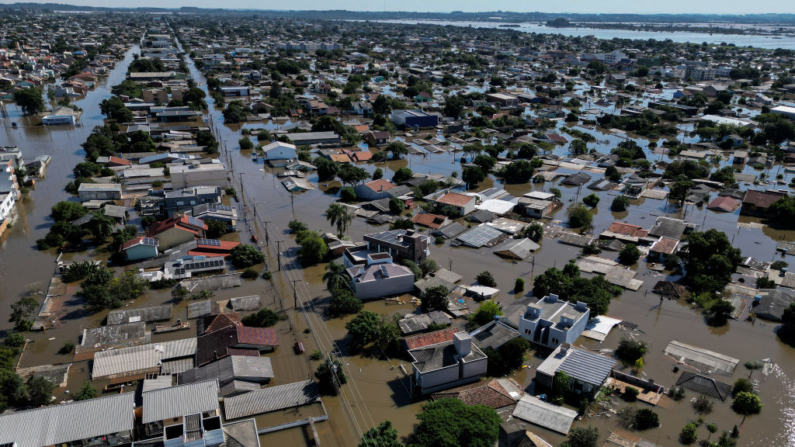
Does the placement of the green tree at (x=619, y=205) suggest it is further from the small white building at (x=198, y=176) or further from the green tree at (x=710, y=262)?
the small white building at (x=198, y=176)

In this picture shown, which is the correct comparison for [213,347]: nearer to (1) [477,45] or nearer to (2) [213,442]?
(2) [213,442]

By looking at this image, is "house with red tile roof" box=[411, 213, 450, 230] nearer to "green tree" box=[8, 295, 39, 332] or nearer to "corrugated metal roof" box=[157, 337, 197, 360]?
"corrugated metal roof" box=[157, 337, 197, 360]

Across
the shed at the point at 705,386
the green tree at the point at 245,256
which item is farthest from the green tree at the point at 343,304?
the shed at the point at 705,386

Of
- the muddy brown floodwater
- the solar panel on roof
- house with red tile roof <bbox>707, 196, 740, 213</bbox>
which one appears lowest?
the muddy brown floodwater

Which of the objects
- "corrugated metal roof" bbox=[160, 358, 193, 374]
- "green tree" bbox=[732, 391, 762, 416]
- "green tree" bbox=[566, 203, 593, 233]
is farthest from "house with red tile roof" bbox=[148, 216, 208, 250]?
"green tree" bbox=[732, 391, 762, 416]

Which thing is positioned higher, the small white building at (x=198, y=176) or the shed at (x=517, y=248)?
the small white building at (x=198, y=176)

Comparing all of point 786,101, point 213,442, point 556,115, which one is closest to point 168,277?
point 213,442
